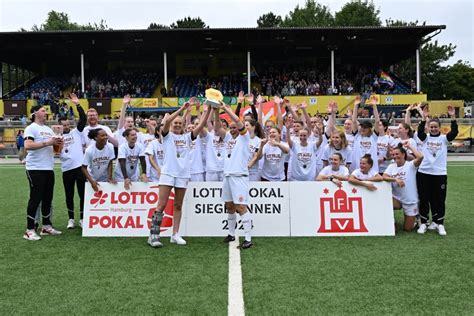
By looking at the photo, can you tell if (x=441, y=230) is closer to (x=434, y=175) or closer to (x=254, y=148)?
(x=434, y=175)

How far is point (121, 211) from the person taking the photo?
24.6ft

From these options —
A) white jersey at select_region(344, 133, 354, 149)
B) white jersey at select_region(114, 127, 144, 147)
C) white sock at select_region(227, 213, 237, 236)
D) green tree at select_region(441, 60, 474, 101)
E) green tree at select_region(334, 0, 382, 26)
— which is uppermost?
green tree at select_region(334, 0, 382, 26)

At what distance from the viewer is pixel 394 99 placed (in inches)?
1217

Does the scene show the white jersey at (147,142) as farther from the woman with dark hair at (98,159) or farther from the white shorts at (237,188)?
the white shorts at (237,188)

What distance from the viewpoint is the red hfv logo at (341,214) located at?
7285 millimetres

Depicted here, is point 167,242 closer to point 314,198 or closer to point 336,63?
point 314,198

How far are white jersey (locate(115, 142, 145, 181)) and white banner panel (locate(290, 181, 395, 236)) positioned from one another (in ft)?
8.52

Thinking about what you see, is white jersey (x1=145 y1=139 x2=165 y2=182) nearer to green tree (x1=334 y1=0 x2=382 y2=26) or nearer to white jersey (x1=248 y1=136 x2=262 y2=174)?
white jersey (x1=248 y1=136 x2=262 y2=174)

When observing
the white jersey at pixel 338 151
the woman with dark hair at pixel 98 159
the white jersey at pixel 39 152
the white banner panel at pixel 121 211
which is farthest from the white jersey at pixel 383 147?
the white jersey at pixel 39 152

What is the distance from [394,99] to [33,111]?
2755 centimetres

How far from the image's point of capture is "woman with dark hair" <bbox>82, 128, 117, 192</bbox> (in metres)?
7.53

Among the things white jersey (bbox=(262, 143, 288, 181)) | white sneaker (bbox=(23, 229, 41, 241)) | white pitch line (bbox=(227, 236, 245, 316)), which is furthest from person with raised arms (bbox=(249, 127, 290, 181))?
white sneaker (bbox=(23, 229, 41, 241))

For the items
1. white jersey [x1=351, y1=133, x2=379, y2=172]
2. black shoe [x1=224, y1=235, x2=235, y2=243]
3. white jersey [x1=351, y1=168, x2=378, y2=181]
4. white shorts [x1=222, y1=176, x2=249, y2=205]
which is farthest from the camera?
white jersey [x1=351, y1=133, x2=379, y2=172]

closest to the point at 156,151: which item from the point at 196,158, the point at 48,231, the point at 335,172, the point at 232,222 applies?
the point at 196,158
